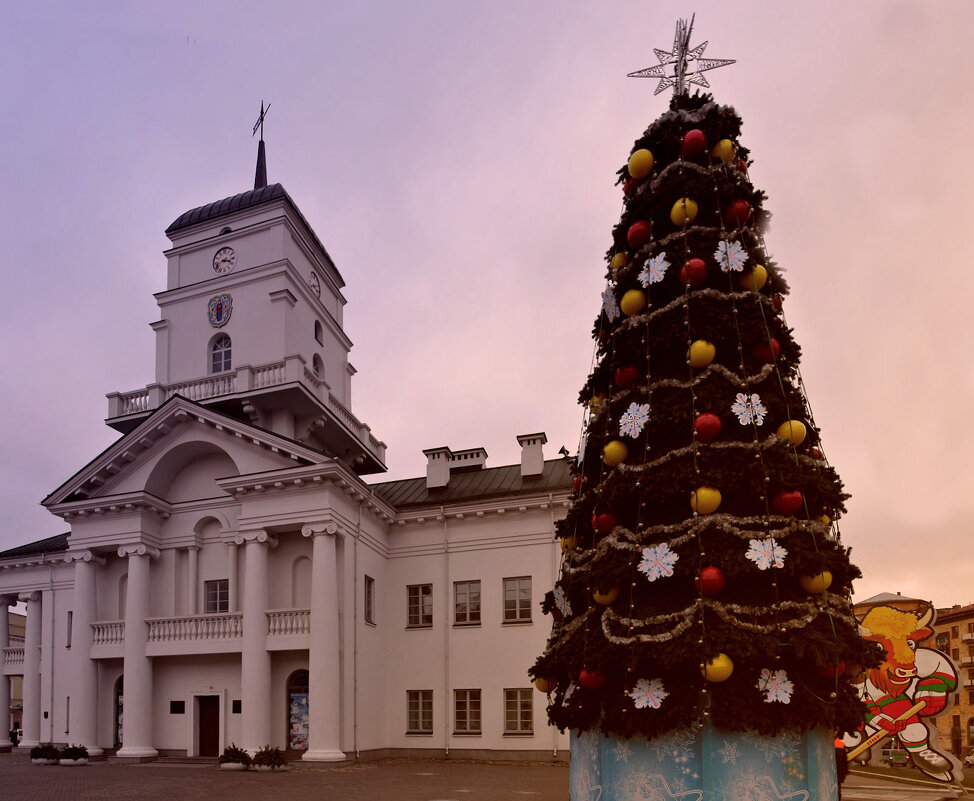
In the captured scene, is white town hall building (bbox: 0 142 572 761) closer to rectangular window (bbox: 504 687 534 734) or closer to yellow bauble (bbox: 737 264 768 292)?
rectangular window (bbox: 504 687 534 734)

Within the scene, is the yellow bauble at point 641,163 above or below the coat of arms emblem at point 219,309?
below

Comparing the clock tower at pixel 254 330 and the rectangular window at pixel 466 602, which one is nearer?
the rectangular window at pixel 466 602

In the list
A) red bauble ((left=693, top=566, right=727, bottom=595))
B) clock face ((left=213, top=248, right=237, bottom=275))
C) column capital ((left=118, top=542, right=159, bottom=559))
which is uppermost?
clock face ((left=213, top=248, right=237, bottom=275))

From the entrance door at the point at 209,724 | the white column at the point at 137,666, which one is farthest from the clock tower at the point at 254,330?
the entrance door at the point at 209,724

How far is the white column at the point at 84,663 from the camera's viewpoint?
1153 inches

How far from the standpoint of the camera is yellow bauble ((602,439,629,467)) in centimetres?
1083

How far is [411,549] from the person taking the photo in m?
32.0

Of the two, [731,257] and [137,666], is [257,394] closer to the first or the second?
[137,666]

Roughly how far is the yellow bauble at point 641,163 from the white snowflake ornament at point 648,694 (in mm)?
6542

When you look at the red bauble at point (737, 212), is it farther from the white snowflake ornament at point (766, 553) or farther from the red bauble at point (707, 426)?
the white snowflake ornament at point (766, 553)

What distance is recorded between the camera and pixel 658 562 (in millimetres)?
10031

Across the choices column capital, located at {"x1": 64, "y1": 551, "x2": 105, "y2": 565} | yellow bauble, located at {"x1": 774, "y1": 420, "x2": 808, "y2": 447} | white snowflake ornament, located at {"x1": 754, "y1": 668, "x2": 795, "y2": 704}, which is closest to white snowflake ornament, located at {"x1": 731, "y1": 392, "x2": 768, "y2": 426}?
yellow bauble, located at {"x1": 774, "y1": 420, "x2": 808, "y2": 447}

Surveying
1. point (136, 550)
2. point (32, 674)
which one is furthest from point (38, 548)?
point (136, 550)

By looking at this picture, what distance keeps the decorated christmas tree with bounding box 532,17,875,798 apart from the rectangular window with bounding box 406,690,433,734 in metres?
19.9
